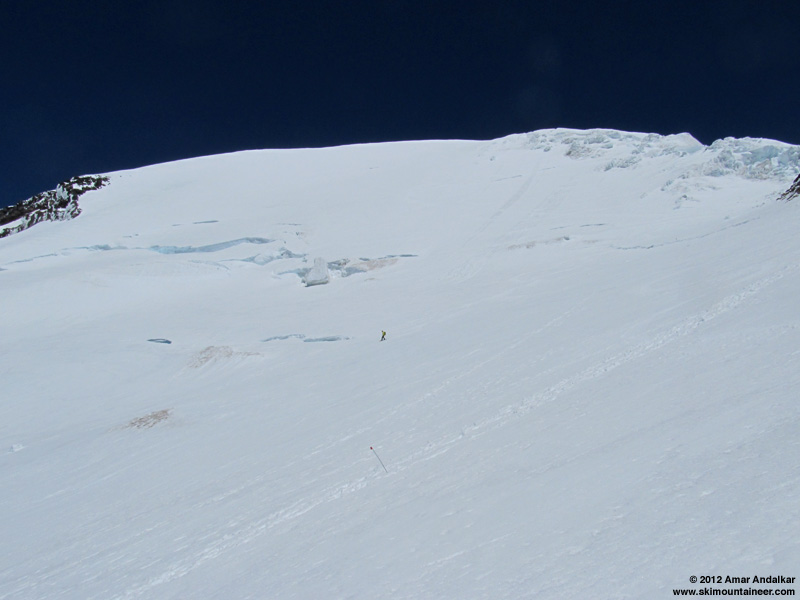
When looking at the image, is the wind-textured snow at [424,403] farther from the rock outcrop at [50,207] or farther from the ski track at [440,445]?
the rock outcrop at [50,207]

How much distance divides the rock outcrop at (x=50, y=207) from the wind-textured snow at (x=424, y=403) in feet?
31.9

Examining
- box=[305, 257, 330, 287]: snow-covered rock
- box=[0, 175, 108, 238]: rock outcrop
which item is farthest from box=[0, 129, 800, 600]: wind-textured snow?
box=[0, 175, 108, 238]: rock outcrop

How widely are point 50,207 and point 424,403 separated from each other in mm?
45866

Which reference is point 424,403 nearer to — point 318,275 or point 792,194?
point 318,275

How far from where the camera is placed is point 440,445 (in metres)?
9.00

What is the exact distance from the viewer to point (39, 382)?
59.2ft

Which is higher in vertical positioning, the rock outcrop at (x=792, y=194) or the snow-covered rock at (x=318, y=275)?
the snow-covered rock at (x=318, y=275)

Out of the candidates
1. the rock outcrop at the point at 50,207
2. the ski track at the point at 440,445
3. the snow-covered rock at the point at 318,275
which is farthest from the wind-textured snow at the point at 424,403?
the rock outcrop at the point at 50,207

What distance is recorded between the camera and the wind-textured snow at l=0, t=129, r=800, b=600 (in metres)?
5.48

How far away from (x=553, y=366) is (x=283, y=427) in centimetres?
644

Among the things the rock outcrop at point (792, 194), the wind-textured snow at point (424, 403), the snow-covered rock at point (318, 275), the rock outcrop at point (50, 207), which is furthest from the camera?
the rock outcrop at point (50, 207)

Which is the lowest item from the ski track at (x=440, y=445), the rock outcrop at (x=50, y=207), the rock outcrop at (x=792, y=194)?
the ski track at (x=440, y=445)

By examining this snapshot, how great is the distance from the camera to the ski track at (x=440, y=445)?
705 centimetres

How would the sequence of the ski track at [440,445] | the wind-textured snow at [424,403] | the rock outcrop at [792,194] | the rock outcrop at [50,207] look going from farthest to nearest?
the rock outcrop at [50,207] → the rock outcrop at [792,194] → the ski track at [440,445] → the wind-textured snow at [424,403]
